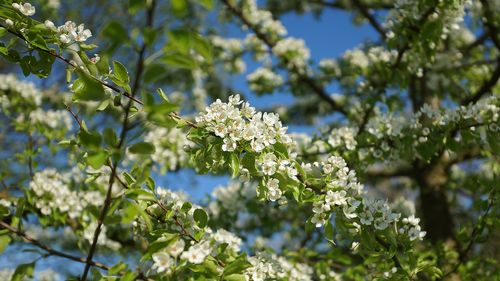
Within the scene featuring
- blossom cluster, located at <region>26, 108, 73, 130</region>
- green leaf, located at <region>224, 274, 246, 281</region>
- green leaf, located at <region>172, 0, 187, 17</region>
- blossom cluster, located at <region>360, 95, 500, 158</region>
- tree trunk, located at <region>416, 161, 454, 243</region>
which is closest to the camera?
green leaf, located at <region>172, 0, 187, 17</region>

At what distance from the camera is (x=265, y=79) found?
200 inches

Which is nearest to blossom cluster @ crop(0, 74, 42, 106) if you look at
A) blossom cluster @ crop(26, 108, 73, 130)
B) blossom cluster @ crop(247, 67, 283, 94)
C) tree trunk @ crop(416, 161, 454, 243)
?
blossom cluster @ crop(26, 108, 73, 130)

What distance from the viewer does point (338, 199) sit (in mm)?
1721

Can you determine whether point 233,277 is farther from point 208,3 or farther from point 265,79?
point 265,79

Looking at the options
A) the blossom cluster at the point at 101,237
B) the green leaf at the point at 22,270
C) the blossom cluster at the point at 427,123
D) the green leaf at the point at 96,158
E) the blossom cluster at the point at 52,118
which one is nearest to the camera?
the green leaf at the point at 96,158

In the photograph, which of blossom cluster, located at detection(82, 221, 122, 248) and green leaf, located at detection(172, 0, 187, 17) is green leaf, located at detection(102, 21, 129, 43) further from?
blossom cluster, located at detection(82, 221, 122, 248)

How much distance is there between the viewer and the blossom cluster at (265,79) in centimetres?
511

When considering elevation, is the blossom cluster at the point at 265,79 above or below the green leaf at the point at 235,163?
above

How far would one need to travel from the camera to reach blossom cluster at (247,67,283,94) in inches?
201

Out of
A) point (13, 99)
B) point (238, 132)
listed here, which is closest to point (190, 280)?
point (238, 132)

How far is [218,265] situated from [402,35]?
6.91ft

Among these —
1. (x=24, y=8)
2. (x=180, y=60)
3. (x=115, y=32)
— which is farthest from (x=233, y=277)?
(x=24, y=8)

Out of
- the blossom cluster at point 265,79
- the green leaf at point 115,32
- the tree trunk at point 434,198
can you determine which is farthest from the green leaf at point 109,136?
the tree trunk at point 434,198

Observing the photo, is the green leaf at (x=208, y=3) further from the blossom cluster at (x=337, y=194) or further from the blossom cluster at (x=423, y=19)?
the blossom cluster at (x=423, y=19)
